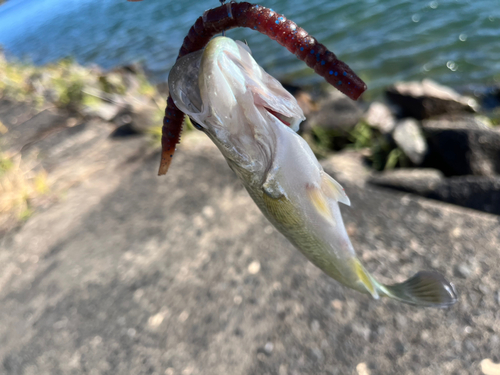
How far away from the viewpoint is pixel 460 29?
873 centimetres

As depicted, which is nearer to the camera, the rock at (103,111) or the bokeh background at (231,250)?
the bokeh background at (231,250)

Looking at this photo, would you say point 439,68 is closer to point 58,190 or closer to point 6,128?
point 58,190

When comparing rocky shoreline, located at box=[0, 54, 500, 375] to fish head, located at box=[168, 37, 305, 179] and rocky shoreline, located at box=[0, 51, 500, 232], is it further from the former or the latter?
fish head, located at box=[168, 37, 305, 179]

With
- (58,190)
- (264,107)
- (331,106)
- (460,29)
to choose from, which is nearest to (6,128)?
(58,190)

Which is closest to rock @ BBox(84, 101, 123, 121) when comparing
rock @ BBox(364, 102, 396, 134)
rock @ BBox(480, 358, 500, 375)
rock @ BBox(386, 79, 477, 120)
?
rock @ BBox(364, 102, 396, 134)

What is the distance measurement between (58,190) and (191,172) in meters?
2.47

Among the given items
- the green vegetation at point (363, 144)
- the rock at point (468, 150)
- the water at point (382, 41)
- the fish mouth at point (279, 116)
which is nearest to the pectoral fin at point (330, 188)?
the fish mouth at point (279, 116)

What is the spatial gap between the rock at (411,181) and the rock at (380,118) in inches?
88.9

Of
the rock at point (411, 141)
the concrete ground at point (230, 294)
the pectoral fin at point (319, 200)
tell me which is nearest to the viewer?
the pectoral fin at point (319, 200)

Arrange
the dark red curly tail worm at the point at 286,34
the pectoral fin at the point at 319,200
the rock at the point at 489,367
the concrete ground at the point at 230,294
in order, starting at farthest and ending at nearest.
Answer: the concrete ground at the point at 230,294 < the rock at the point at 489,367 < the pectoral fin at the point at 319,200 < the dark red curly tail worm at the point at 286,34

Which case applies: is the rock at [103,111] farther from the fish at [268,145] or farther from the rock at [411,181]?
the fish at [268,145]

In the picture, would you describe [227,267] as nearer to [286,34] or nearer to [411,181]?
[411,181]

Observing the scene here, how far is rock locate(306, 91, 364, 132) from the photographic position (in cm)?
605

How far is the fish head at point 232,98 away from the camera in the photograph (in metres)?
0.80
